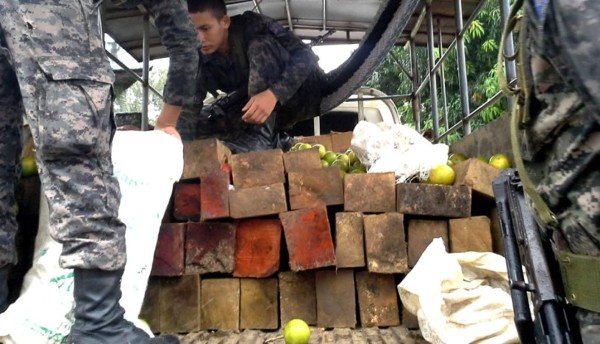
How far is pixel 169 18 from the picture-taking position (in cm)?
223

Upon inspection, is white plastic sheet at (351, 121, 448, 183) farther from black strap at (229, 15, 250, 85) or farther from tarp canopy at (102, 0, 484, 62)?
tarp canopy at (102, 0, 484, 62)

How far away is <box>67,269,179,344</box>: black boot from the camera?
1.64 m

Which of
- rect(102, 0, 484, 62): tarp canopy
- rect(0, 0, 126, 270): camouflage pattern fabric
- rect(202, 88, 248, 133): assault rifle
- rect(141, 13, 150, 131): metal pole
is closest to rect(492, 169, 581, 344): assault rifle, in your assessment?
rect(0, 0, 126, 270): camouflage pattern fabric

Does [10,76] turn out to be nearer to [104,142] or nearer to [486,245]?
[104,142]

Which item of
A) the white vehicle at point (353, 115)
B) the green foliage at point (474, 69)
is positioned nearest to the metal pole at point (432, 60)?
the white vehicle at point (353, 115)

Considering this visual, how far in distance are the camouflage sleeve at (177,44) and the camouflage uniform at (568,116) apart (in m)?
1.51

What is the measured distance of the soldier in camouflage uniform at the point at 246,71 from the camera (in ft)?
10.6

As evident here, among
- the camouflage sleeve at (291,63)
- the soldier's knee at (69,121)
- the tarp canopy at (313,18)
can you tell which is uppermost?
the tarp canopy at (313,18)

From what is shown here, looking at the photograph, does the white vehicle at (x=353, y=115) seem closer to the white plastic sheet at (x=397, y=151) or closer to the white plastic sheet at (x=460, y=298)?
the white plastic sheet at (x=397, y=151)

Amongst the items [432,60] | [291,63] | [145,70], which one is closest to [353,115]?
[432,60]

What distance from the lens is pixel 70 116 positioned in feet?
5.34

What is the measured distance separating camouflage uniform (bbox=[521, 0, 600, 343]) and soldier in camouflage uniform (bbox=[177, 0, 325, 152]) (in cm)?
209

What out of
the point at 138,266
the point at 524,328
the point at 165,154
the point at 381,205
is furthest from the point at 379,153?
the point at 524,328

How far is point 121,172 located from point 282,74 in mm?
1492
